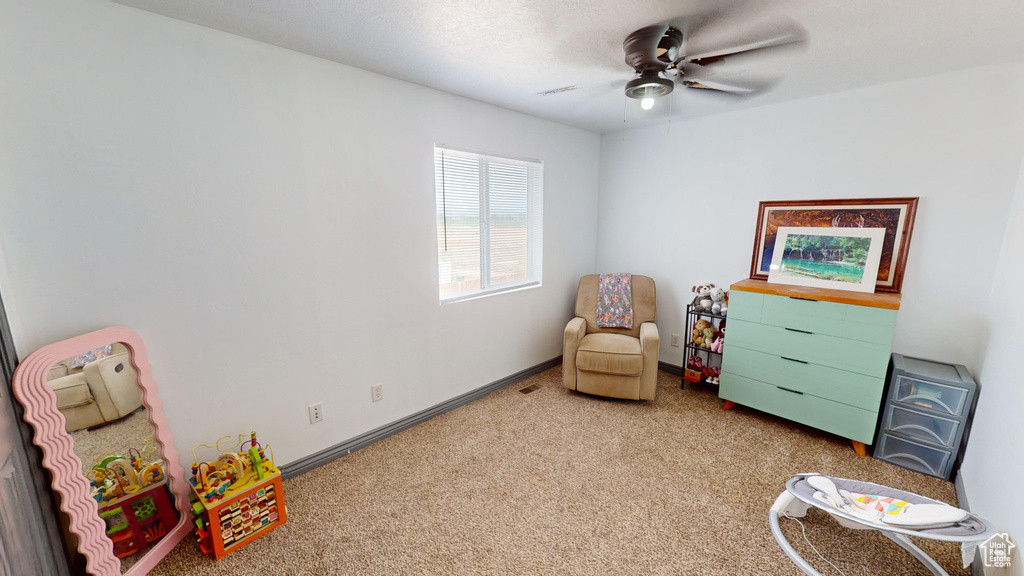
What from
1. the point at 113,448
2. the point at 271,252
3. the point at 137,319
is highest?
the point at 271,252

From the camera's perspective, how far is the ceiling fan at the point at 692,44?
1592 millimetres

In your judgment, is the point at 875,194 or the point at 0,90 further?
the point at 875,194

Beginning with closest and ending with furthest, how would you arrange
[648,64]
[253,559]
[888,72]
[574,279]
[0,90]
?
[0,90] < [253,559] < [648,64] < [888,72] < [574,279]

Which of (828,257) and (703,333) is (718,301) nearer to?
(703,333)

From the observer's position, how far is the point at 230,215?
5.90 ft

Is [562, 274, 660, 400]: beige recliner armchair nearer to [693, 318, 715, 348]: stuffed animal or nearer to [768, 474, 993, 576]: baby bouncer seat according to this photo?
[693, 318, 715, 348]: stuffed animal

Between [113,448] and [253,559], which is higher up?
[113,448]

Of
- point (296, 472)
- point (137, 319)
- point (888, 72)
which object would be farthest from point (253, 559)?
point (888, 72)

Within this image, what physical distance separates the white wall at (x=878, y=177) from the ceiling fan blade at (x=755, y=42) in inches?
48.4

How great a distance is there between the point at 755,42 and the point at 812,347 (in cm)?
183

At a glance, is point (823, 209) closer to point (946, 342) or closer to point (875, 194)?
point (875, 194)

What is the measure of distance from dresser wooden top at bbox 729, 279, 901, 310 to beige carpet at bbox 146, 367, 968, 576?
0.93 m

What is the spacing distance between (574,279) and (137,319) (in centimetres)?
310

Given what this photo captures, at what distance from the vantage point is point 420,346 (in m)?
2.63
